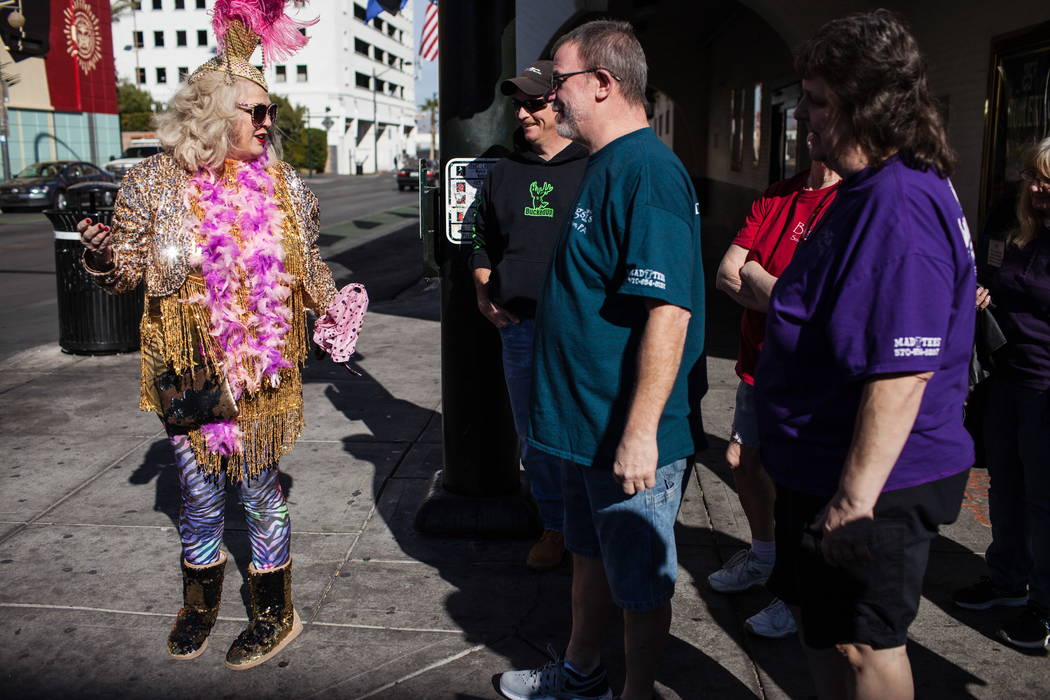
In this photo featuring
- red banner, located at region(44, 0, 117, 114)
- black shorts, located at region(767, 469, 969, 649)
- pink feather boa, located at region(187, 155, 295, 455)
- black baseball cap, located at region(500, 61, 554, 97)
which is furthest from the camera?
red banner, located at region(44, 0, 117, 114)

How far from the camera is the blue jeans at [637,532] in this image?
2477mm


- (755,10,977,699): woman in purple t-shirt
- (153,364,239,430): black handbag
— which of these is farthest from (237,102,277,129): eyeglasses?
(755,10,977,699): woman in purple t-shirt

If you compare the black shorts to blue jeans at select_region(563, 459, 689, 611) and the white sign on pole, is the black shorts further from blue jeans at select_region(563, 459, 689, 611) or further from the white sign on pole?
the white sign on pole

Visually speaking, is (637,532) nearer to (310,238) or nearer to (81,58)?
(310,238)

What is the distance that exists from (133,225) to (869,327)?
2226 millimetres

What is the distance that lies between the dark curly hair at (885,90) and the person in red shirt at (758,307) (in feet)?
2.90

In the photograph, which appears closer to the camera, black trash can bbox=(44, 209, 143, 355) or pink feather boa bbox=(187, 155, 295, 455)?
pink feather boa bbox=(187, 155, 295, 455)

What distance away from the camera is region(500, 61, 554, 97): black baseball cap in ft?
11.2

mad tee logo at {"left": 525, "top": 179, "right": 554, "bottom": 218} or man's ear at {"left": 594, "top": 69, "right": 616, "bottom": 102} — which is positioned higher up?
man's ear at {"left": 594, "top": 69, "right": 616, "bottom": 102}

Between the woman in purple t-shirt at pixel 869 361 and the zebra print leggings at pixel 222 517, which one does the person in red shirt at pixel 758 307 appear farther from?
the zebra print leggings at pixel 222 517

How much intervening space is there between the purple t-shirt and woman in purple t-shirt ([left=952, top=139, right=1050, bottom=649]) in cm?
132

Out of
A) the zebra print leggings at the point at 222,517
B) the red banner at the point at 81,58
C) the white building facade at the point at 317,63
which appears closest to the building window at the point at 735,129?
the zebra print leggings at the point at 222,517

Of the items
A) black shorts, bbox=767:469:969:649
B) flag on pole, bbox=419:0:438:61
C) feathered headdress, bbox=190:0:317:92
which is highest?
flag on pole, bbox=419:0:438:61

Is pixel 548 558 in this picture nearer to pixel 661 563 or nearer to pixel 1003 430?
pixel 661 563
